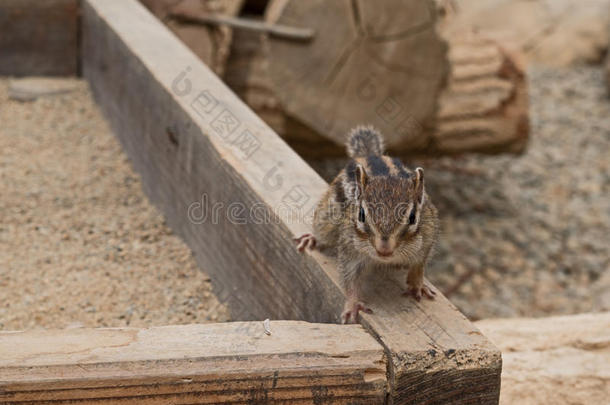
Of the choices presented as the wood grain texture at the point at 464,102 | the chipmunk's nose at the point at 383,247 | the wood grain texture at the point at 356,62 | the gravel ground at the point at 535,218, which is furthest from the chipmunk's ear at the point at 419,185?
the wood grain texture at the point at 464,102

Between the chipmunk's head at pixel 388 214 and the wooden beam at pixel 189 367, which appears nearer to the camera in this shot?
the wooden beam at pixel 189 367

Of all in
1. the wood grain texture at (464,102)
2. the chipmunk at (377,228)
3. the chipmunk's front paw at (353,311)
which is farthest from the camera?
the wood grain texture at (464,102)

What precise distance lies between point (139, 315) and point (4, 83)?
2.27 meters

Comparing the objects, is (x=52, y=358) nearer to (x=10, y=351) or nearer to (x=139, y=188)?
(x=10, y=351)

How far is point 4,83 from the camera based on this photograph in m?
4.00

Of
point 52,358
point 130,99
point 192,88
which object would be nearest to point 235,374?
point 52,358

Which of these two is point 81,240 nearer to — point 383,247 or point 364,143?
point 364,143

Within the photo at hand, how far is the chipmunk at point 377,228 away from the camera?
1765 millimetres

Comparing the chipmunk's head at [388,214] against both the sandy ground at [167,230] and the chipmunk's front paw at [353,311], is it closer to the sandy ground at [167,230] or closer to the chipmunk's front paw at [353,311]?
the chipmunk's front paw at [353,311]

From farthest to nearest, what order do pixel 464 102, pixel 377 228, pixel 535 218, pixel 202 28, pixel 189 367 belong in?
pixel 535 218, pixel 464 102, pixel 202 28, pixel 377 228, pixel 189 367

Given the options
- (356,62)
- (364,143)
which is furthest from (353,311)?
(356,62)

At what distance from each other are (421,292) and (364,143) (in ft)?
2.17

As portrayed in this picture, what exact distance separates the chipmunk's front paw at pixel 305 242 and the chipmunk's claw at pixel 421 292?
29 cm

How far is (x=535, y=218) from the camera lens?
6477mm
